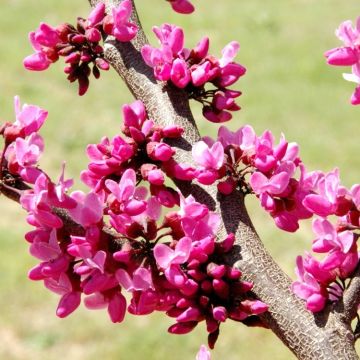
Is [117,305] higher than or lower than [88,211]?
lower

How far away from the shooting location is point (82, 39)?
1002mm

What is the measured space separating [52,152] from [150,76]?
3730 millimetres

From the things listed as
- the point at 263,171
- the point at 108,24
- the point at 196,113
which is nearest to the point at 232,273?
the point at 263,171

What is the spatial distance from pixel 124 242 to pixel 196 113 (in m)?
4.41

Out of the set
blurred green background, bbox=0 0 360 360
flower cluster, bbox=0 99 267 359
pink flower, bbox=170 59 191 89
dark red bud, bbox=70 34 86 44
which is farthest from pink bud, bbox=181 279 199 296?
blurred green background, bbox=0 0 360 360

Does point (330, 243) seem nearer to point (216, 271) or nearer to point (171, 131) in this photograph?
point (216, 271)

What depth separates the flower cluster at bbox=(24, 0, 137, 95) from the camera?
3.15 ft

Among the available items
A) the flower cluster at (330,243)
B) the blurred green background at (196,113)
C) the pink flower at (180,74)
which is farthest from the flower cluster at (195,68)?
the blurred green background at (196,113)

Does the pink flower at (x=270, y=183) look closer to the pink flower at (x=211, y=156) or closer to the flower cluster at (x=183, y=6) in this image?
the pink flower at (x=211, y=156)

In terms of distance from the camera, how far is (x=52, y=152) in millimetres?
4637

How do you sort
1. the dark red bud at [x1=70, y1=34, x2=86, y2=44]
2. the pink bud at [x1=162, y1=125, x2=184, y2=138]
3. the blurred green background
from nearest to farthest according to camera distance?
the pink bud at [x1=162, y1=125, x2=184, y2=138] → the dark red bud at [x1=70, y1=34, x2=86, y2=44] → the blurred green background

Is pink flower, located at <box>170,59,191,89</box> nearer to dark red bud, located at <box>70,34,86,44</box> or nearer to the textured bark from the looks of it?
the textured bark

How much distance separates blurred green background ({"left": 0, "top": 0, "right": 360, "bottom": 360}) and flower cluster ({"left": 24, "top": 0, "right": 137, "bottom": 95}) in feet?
7.12

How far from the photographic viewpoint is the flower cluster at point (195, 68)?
3.07 ft
